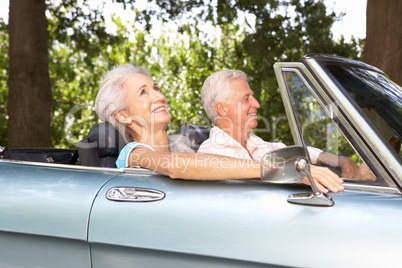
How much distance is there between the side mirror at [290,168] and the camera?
1.75 meters

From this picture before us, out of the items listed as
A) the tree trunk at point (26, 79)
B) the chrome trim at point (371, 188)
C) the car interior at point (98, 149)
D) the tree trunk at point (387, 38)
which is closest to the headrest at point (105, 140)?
the car interior at point (98, 149)

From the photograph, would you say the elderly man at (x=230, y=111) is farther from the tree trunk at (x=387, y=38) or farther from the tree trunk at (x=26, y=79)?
the tree trunk at (x=26, y=79)

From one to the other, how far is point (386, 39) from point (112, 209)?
410 centimetres

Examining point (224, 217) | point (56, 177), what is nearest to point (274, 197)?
point (224, 217)

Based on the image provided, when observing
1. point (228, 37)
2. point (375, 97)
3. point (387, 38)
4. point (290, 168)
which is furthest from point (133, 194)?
point (228, 37)

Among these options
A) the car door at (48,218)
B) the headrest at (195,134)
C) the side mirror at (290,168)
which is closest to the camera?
the side mirror at (290,168)

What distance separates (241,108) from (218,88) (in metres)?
0.18

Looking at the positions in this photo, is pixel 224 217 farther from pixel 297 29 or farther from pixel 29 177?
pixel 297 29

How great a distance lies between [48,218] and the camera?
84.7 inches

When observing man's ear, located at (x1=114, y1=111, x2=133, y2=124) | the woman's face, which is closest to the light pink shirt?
the woman's face

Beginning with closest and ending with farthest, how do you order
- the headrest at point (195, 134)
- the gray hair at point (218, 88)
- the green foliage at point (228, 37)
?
1. the gray hair at point (218, 88)
2. the headrest at point (195, 134)
3. the green foliage at point (228, 37)

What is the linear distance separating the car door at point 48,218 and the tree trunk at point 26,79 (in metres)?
4.95

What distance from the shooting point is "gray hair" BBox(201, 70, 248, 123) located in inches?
114

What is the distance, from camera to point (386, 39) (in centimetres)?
521
